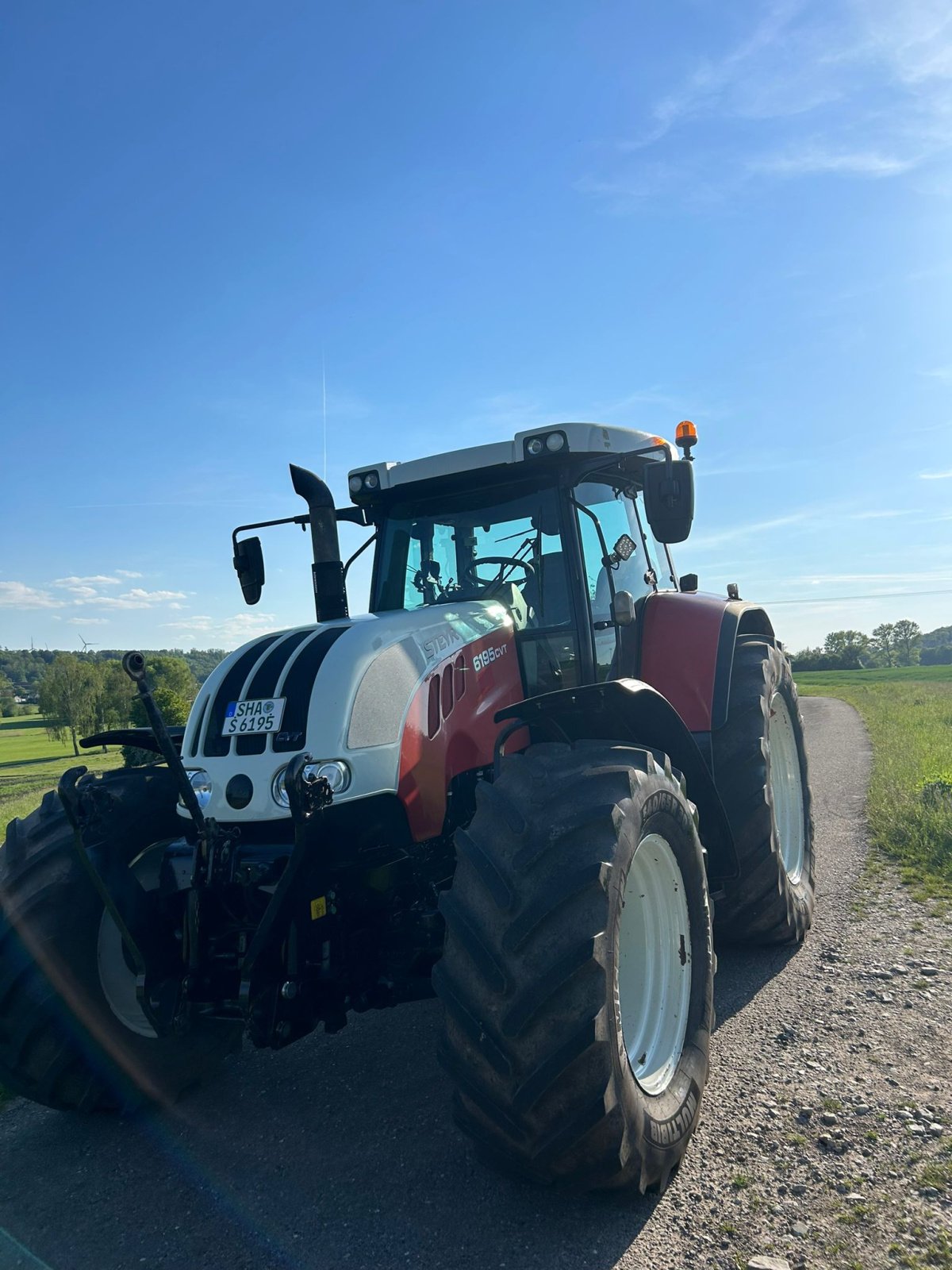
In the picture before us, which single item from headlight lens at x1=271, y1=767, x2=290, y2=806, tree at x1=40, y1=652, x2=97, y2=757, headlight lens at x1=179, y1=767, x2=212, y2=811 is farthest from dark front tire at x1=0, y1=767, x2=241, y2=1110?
tree at x1=40, y1=652, x2=97, y2=757

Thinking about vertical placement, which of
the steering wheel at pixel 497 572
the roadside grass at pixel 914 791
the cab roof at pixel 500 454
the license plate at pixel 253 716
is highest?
the cab roof at pixel 500 454

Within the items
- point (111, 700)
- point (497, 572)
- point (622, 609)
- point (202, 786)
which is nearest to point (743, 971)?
point (622, 609)

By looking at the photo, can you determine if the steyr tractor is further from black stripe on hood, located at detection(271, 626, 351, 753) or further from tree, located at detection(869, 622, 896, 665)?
tree, located at detection(869, 622, 896, 665)

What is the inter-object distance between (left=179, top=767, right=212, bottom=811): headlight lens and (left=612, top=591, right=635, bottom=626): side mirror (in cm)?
219

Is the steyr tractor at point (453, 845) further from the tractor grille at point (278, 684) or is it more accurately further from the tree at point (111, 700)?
the tree at point (111, 700)

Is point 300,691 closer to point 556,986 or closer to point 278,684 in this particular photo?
point 278,684

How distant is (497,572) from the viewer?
4.50m

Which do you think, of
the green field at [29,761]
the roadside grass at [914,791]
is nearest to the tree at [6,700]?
the green field at [29,761]

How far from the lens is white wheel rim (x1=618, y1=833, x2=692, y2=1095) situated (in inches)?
126

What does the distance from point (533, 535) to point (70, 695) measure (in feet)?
147

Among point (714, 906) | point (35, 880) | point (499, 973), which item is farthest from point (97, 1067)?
point (714, 906)

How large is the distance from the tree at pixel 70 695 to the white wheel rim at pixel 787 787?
4266 centimetres

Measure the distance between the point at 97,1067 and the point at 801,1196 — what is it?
2.60m

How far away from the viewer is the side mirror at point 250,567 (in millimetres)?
4555
